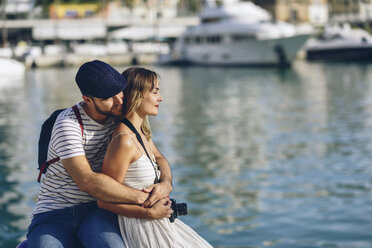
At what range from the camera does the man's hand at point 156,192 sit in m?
3.91

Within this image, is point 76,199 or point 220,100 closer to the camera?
point 76,199

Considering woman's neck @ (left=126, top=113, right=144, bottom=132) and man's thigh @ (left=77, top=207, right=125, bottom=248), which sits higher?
woman's neck @ (left=126, top=113, right=144, bottom=132)

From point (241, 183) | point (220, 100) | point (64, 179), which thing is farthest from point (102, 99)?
point (220, 100)

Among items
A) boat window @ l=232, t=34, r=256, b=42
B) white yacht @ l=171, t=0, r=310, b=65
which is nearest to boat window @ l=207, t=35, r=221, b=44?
white yacht @ l=171, t=0, r=310, b=65

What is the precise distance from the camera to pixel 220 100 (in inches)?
1101

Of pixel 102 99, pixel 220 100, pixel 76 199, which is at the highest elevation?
pixel 102 99

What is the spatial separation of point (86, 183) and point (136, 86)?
63 cm

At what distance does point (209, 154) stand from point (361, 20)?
81.6 meters

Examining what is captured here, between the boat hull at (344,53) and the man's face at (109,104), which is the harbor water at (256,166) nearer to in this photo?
the man's face at (109,104)

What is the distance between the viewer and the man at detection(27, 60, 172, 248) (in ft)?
12.6

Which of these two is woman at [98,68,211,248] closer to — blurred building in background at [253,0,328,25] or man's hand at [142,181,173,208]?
man's hand at [142,181,173,208]

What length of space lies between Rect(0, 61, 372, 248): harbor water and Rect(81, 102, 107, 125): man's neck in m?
4.36

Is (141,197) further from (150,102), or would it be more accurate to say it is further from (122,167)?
(150,102)

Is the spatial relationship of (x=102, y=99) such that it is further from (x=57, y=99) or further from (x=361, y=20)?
(x=361, y=20)
